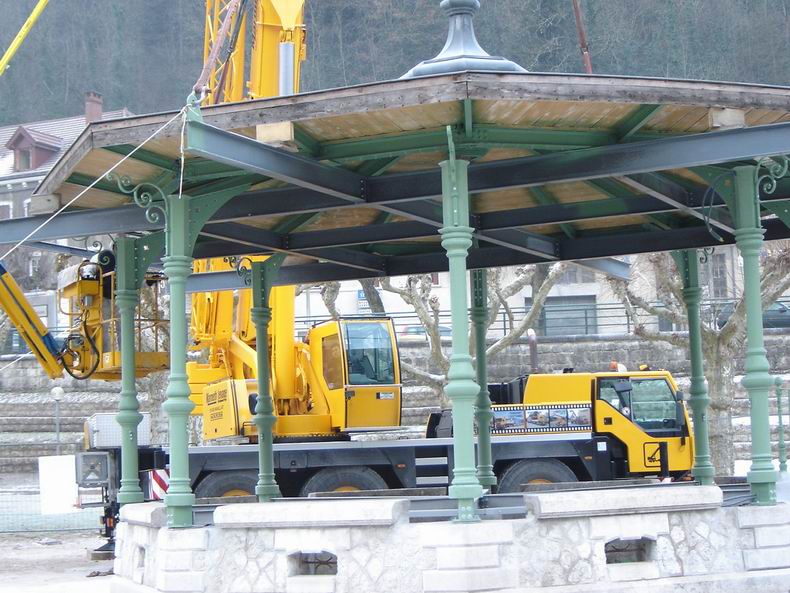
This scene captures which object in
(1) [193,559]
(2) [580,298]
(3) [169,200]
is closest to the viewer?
(1) [193,559]

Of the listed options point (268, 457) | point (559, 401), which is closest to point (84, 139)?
point (268, 457)

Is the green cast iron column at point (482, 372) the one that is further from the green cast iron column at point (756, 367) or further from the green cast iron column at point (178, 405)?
the green cast iron column at point (178, 405)

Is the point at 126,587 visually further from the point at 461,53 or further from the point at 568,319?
the point at 568,319

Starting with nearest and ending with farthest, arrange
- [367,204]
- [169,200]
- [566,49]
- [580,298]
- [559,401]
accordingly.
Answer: [169,200] < [367,204] < [559,401] < [580,298] < [566,49]

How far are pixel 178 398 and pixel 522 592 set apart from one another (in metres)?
3.41

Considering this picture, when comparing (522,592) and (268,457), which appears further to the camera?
(268,457)

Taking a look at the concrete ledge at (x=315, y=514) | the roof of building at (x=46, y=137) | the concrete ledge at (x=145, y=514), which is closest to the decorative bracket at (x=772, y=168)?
the concrete ledge at (x=315, y=514)

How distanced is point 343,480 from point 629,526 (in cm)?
1049

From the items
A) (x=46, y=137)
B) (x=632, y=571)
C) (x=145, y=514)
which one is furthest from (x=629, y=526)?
(x=46, y=137)

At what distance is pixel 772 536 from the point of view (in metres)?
9.88

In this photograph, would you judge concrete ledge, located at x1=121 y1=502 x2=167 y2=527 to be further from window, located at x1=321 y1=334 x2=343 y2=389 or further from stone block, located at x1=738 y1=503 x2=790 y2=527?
window, located at x1=321 y1=334 x2=343 y2=389

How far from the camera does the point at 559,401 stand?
20.9 meters

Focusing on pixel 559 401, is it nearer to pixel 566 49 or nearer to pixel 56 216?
pixel 56 216

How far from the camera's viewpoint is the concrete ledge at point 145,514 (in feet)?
34.3
